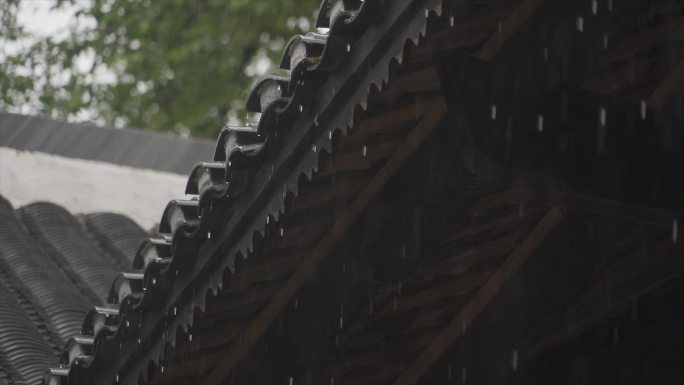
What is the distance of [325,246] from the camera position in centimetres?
391

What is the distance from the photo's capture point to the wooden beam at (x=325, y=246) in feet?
12.2

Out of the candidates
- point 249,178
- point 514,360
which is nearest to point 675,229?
point 514,360

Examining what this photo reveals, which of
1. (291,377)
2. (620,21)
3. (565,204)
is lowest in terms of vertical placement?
(291,377)

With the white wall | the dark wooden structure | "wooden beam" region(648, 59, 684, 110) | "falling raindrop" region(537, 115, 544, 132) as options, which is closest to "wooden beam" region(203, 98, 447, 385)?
the dark wooden structure

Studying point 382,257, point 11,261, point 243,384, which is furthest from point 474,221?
point 11,261

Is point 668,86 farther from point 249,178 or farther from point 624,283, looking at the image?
point 249,178

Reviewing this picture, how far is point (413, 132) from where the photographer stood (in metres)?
3.71

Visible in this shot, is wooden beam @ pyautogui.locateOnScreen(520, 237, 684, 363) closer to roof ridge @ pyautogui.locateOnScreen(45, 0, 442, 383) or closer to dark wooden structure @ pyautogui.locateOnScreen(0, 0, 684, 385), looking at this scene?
dark wooden structure @ pyautogui.locateOnScreen(0, 0, 684, 385)

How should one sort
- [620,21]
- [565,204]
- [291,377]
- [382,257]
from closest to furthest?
[565,204], [620,21], [382,257], [291,377]

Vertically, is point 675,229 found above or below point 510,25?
below

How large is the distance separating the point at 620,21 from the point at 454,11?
722mm

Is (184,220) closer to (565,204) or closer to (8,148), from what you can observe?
(565,204)

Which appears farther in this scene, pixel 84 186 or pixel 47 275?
pixel 84 186

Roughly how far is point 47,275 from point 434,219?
8.82 ft
